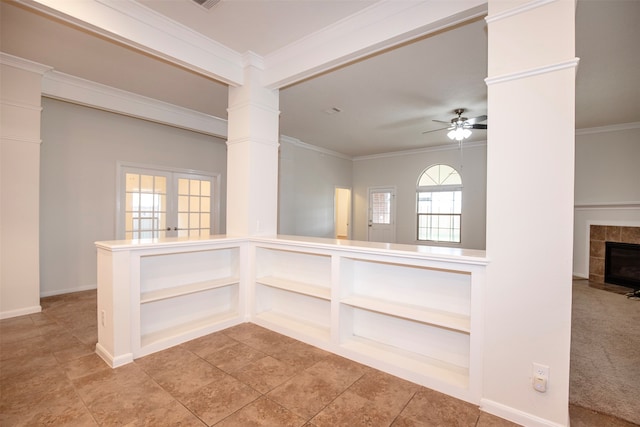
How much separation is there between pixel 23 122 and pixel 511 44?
15.9ft

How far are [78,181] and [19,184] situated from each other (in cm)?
90

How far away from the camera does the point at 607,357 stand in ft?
8.79

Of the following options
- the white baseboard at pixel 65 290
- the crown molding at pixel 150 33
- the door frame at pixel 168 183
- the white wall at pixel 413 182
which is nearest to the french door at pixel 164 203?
the door frame at pixel 168 183

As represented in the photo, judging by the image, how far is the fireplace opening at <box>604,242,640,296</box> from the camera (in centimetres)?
529

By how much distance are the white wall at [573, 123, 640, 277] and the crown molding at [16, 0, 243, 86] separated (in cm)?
658

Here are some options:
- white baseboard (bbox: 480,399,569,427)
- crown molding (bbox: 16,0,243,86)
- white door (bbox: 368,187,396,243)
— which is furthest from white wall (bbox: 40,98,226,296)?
white door (bbox: 368,187,396,243)

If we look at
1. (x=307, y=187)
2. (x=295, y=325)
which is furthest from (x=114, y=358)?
(x=307, y=187)

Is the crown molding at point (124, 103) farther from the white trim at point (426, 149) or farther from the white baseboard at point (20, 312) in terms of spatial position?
the white trim at point (426, 149)

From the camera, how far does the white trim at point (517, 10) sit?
1.76 metres

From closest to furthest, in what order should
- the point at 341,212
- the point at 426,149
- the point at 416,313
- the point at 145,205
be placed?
the point at 416,313
the point at 145,205
the point at 426,149
the point at 341,212

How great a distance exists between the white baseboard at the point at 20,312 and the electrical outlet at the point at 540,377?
4910 mm

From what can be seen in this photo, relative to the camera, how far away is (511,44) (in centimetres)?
186

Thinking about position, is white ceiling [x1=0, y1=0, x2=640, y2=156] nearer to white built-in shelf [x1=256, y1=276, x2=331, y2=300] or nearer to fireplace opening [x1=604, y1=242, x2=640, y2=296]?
white built-in shelf [x1=256, y1=276, x2=331, y2=300]

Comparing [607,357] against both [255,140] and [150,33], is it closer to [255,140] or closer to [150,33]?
[255,140]
